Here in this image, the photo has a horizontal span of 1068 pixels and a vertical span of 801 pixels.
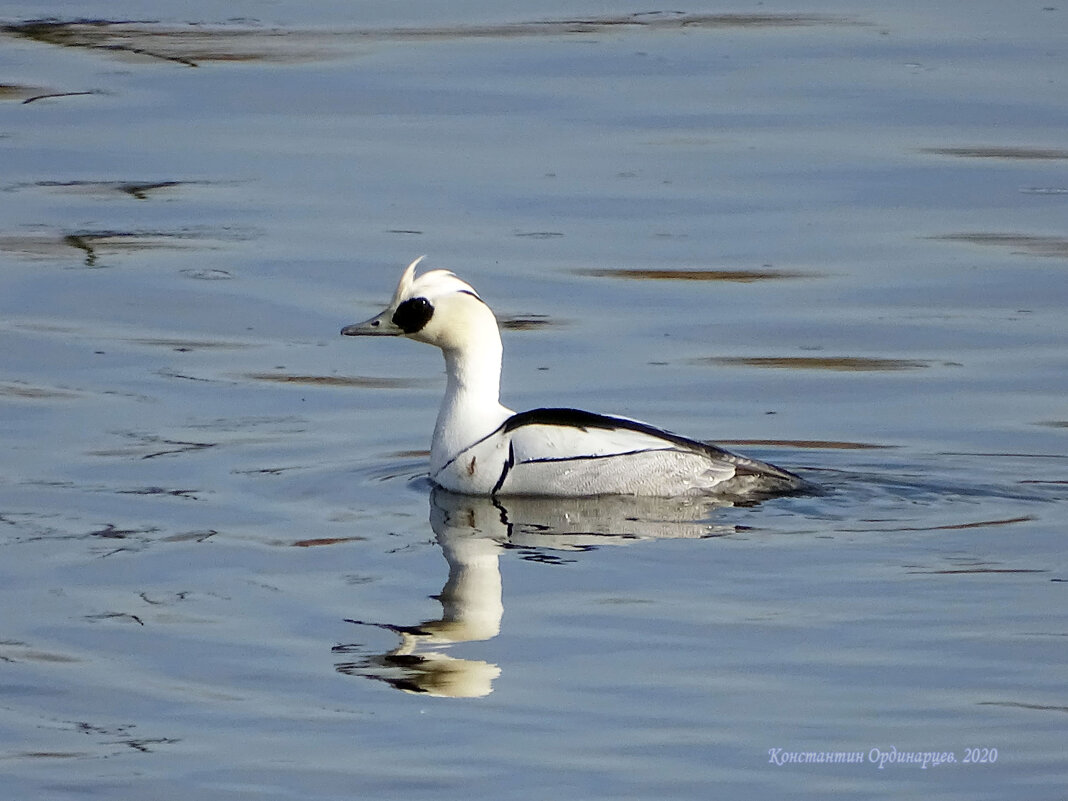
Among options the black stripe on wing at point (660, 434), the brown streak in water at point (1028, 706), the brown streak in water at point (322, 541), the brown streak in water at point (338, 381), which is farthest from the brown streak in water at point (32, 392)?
the brown streak in water at point (1028, 706)

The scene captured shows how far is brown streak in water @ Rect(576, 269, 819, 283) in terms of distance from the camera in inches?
555

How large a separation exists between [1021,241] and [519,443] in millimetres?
5689

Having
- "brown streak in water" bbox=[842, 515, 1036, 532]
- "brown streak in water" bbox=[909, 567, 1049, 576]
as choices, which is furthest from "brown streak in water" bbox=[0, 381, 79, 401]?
"brown streak in water" bbox=[909, 567, 1049, 576]

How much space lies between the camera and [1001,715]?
23.0 ft

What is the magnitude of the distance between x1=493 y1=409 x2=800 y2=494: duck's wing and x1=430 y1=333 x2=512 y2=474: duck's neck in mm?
220

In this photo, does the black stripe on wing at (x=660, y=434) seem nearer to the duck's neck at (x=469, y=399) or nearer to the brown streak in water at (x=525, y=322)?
the duck's neck at (x=469, y=399)

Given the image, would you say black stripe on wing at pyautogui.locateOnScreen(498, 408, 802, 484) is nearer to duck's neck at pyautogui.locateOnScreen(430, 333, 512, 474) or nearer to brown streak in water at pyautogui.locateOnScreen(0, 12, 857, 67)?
duck's neck at pyautogui.locateOnScreen(430, 333, 512, 474)

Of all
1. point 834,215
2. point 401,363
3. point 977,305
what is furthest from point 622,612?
point 834,215

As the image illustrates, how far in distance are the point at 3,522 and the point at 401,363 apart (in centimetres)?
384

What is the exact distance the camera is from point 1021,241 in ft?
48.4

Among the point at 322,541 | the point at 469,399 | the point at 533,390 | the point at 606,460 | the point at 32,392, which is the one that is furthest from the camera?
the point at 533,390

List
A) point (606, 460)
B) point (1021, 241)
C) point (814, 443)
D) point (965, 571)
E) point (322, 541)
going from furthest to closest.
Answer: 1. point (1021, 241)
2. point (814, 443)
3. point (606, 460)
4. point (322, 541)
5. point (965, 571)

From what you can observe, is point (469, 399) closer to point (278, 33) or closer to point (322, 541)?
point (322, 541)

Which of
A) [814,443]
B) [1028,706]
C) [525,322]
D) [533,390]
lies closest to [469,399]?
[533,390]
